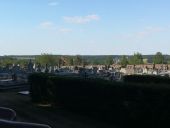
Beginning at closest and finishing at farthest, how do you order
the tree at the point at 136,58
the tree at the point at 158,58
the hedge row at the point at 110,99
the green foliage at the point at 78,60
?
the hedge row at the point at 110,99
the green foliage at the point at 78,60
the tree at the point at 158,58
the tree at the point at 136,58

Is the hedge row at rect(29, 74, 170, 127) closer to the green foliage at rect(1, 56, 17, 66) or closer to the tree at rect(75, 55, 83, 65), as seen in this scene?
the green foliage at rect(1, 56, 17, 66)

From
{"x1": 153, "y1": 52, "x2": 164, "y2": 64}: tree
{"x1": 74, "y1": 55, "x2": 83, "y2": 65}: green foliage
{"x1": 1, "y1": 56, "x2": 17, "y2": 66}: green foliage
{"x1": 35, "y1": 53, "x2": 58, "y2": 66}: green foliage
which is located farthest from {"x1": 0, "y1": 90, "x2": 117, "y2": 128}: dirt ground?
{"x1": 153, "y1": 52, "x2": 164, "y2": 64}: tree

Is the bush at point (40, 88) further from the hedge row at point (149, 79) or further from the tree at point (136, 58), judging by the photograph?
the tree at point (136, 58)

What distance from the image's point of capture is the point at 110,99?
13.2 metres

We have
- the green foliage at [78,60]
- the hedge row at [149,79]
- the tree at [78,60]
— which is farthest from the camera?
the tree at [78,60]

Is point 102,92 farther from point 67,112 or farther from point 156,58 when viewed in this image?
point 156,58

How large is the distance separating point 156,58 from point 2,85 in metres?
36.4

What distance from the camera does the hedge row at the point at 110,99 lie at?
11.3 m

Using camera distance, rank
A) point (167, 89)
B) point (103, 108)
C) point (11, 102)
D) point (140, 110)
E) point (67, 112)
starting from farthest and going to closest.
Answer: point (11, 102) → point (67, 112) → point (103, 108) → point (140, 110) → point (167, 89)

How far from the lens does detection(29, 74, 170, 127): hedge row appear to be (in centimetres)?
1133

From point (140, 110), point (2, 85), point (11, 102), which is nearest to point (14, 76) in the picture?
point (2, 85)

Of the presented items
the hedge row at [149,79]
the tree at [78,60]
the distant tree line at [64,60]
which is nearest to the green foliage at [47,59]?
the distant tree line at [64,60]

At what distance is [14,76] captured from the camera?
31.0m

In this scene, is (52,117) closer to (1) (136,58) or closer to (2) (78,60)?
(2) (78,60)
